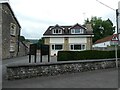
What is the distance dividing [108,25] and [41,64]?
6862 centimetres

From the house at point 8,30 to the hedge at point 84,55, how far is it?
33.8ft

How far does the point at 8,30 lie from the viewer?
30.9 metres

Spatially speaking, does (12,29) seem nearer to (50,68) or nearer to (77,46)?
(77,46)

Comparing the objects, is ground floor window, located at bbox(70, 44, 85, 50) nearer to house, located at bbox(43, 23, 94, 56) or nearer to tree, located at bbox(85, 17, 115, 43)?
house, located at bbox(43, 23, 94, 56)

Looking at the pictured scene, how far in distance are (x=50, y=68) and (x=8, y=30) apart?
18.4m

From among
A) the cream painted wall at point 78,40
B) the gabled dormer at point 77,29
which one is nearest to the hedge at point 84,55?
the cream painted wall at point 78,40

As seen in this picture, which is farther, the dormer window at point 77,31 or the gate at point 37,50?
the dormer window at point 77,31

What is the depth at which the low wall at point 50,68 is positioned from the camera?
1258 centimetres

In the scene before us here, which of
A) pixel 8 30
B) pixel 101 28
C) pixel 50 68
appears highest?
pixel 101 28

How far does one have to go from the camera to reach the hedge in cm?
2031

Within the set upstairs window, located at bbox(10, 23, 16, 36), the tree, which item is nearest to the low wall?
upstairs window, located at bbox(10, 23, 16, 36)

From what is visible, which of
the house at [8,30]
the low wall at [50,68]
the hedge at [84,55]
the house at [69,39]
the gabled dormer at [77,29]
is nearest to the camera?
the low wall at [50,68]

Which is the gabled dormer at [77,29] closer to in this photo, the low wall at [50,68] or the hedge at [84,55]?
the hedge at [84,55]

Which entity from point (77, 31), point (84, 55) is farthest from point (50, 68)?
point (77, 31)
